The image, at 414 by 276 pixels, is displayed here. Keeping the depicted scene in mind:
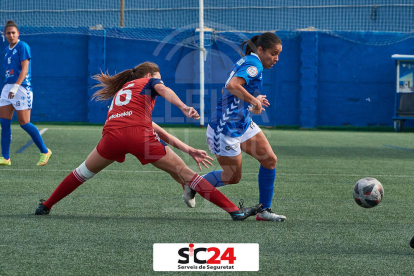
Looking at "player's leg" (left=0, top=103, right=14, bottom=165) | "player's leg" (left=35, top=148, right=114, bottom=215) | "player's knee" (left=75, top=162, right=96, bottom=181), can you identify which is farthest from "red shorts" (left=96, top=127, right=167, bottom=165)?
"player's leg" (left=0, top=103, right=14, bottom=165)

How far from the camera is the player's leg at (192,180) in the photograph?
13.9 feet

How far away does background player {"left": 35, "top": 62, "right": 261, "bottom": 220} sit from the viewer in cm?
414

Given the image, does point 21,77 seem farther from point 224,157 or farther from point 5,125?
point 224,157

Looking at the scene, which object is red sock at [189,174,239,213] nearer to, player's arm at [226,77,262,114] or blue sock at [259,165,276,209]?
blue sock at [259,165,276,209]

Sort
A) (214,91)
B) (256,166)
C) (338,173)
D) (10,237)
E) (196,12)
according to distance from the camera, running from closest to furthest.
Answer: (10,237), (338,173), (256,166), (214,91), (196,12)

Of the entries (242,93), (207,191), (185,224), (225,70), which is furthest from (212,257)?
(225,70)

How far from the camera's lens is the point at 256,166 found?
841 centimetres

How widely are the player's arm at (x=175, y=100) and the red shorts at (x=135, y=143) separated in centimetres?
34

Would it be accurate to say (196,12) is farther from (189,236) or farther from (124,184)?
(189,236)

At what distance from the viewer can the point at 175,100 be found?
3.94m

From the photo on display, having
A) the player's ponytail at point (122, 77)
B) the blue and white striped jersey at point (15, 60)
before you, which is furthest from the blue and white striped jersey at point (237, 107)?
the blue and white striped jersey at point (15, 60)

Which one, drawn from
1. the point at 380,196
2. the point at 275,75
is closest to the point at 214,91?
the point at 275,75

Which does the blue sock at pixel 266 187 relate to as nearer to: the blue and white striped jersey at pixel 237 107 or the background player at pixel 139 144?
the background player at pixel 139 144

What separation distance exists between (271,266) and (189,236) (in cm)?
86
